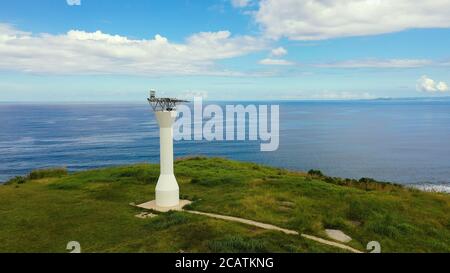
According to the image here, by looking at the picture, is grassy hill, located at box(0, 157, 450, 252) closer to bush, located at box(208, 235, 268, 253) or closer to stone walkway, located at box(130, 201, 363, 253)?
bush, located at box(208, 235, 268, 253)

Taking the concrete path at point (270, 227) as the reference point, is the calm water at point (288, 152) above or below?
below

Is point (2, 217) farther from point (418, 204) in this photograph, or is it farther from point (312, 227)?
point (418, 204)

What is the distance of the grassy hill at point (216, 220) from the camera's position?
14.7m

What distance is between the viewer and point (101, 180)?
2858cm

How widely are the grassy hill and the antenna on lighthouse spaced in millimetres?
1321

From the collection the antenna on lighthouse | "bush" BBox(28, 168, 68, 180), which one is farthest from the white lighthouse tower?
"bush" BBox(28, 168, 68, 180)

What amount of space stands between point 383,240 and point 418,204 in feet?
26.1

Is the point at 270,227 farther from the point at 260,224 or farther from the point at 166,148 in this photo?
the point at 166,148

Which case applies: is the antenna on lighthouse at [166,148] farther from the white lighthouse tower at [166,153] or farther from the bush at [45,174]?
the bush at [45,174]

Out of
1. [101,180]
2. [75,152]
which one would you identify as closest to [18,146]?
[75,152]

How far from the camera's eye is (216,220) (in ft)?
55.6

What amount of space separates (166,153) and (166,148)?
11.3 inches

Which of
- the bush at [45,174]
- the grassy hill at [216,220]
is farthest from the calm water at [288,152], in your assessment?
the grassy hill at [216,220]

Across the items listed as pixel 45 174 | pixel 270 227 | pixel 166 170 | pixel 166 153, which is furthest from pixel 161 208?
pixel 45 174
